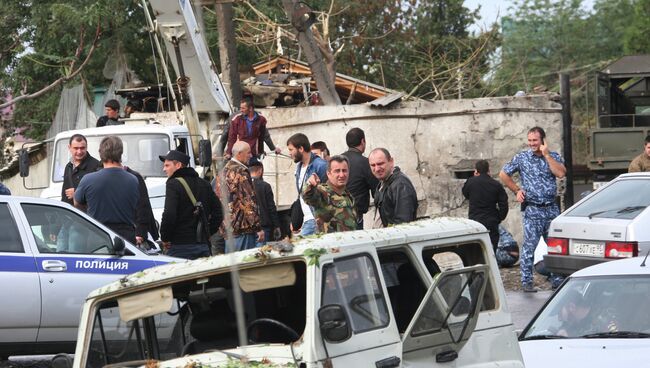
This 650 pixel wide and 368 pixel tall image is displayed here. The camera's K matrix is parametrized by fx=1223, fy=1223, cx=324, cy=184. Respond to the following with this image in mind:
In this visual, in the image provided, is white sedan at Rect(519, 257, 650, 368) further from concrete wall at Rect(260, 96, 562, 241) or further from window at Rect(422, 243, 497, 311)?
concrete wall at Rect(260, 96, 562, 241)

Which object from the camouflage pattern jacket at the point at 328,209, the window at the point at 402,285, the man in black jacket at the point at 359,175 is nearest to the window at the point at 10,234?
the camouflage pattern jacket at the point at 328,209

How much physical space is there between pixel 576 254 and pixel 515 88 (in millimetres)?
37679

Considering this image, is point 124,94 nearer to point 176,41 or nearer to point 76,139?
point 176,41

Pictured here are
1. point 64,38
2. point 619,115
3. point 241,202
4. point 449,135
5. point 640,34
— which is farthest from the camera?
point 640,34

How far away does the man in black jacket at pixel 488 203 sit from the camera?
50.1ft

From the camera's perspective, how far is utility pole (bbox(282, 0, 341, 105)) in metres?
21.0

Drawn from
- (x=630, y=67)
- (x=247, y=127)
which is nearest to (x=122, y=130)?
(x=247, y=127)

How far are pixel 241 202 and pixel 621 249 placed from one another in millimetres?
3923

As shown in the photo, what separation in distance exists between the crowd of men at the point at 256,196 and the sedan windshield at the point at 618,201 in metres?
0.79

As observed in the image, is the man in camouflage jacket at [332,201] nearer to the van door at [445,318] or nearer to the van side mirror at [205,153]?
the van door at [445,318]

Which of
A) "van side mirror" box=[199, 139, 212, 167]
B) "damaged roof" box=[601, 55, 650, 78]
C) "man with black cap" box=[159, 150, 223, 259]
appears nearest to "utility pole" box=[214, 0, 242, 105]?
"van side mirror" box=[199, 139, 212, 167]

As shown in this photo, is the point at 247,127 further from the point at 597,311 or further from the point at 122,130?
the point at 597,311

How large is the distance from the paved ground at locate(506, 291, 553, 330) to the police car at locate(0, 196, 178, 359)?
4421mm

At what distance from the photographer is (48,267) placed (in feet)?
30.9
